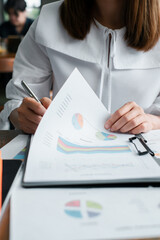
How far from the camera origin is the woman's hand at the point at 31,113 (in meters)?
0.64

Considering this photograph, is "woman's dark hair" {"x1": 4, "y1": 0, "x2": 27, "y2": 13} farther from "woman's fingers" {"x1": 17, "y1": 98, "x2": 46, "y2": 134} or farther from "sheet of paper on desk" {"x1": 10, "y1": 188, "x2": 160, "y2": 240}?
"sheet of paper on desk" {"x1": 10, "y1": 188, "x2": 160, "y2": 240}

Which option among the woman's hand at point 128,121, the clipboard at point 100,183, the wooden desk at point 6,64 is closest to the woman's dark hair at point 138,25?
the woman's hand at point 128,121

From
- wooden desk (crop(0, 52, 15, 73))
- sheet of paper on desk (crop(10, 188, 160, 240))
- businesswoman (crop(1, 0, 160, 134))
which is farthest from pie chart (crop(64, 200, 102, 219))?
wooden desk (crop(0, 52, 15, 73))

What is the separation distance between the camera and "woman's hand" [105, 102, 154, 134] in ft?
2.04

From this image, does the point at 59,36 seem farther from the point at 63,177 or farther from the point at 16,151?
the point at 63,177

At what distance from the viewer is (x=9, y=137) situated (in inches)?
27.0

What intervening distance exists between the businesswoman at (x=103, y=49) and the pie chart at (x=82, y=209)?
0.51 meters

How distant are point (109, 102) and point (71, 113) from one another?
14.7 inches

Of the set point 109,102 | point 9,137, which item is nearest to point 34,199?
point 9,137

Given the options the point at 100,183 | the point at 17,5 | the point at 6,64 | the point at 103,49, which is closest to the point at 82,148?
the point at 100,183

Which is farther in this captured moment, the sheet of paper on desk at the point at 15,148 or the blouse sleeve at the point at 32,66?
the blouse sleeve at the point at 32,66

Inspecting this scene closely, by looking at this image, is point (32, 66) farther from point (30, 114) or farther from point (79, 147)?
point (79, 147)

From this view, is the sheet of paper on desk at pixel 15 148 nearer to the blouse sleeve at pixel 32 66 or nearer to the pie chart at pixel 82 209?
the pie chart at pixel 82 209

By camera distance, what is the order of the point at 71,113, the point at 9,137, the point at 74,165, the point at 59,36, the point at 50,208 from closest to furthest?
the point at 50,208 → the point at 74,165 → the point at 71,113 → the point at 9,137 → the point at 59,36
